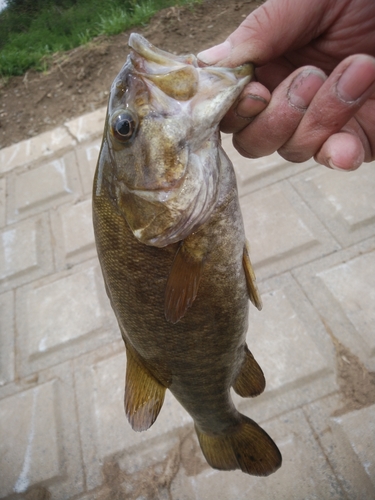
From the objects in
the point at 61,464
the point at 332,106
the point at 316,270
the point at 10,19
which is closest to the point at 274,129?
the point at 332,106

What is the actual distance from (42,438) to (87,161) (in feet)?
7.28

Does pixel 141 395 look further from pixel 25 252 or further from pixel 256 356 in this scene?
pixel 25 252

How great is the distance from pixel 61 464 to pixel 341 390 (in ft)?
4.84

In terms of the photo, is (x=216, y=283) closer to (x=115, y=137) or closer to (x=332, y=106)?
(x=115, y=137)

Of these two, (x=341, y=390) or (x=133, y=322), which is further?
(x=341, y=390)

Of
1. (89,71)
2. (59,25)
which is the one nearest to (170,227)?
(89,71)

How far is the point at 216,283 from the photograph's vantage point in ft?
3.73

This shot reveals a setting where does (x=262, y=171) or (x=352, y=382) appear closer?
(x=352, y=382)

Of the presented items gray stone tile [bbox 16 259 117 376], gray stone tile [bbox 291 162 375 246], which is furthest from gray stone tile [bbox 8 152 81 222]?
gray stone tile [bbox 291 162 375 246]

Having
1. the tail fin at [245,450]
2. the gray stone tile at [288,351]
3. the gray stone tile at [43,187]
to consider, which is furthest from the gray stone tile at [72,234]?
the tail fin at [245,450]

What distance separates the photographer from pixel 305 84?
1130mm

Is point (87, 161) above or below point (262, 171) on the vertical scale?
→ above

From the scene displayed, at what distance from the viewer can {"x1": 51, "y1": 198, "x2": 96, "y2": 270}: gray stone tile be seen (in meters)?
2.94

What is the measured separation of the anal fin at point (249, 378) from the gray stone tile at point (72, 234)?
1.76 meters
